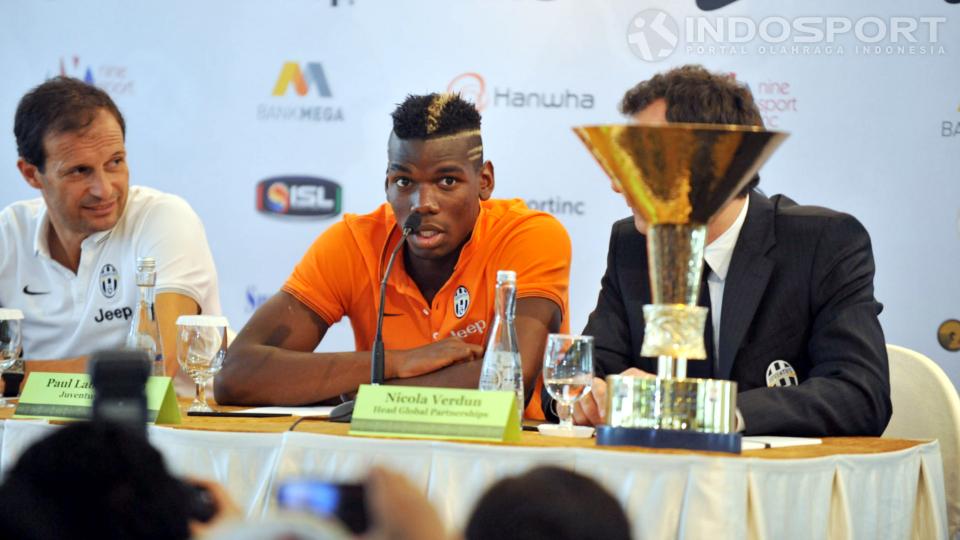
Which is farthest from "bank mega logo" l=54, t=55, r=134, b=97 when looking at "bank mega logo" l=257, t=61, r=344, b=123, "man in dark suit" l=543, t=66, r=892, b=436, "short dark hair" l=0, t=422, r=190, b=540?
"short dark hair" l=0, t=422, r=190, b=540

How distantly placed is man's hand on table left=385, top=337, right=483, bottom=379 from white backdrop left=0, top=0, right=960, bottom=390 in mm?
1924

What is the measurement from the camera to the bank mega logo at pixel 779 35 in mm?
4477

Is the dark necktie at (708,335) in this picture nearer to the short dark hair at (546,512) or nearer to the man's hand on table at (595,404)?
the man's hand on table at (595,404)

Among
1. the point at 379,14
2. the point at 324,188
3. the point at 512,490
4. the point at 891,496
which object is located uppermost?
the point at 379,14

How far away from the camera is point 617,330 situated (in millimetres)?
2975

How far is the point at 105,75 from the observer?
5086 mm

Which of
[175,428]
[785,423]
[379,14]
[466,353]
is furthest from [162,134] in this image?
[785,423]

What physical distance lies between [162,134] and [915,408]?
3.34 m

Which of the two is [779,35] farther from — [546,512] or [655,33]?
[546,512]

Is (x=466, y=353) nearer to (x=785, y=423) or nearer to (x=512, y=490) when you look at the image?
(x=785, y=423)

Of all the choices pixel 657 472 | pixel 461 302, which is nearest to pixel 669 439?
pixel 657 472

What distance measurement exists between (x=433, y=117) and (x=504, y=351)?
99cm

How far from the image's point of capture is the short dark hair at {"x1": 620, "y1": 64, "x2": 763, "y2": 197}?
2.79 meters

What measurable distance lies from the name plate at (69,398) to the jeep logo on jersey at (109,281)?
51.4 inches
